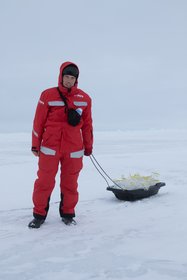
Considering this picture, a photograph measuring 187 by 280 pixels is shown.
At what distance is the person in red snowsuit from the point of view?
3848 millimetres

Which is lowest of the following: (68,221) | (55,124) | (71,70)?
(68,221)

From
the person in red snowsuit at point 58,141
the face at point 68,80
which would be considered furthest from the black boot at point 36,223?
the face at point 68,80

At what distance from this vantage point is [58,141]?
386cm

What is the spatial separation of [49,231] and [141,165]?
6807mm

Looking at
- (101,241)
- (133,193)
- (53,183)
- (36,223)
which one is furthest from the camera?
(133,193)

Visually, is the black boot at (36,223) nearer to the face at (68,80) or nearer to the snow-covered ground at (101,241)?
the snow-covered ground at (101,241)

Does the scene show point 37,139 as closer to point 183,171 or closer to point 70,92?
point 70,92

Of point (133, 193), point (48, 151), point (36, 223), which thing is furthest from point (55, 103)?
point (133, 193)

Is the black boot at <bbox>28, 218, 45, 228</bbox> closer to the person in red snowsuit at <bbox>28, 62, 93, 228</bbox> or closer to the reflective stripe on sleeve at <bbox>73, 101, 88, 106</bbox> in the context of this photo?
the person in red snowsuit at <bbox>28, 62, 93, 228</bbox>

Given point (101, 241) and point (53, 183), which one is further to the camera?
point (53, 183)

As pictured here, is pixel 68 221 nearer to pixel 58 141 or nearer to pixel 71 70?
pixel 58 141

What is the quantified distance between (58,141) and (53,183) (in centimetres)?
48

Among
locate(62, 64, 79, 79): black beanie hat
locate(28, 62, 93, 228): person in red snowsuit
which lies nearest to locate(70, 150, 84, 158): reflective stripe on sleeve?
locate(28, 62, 93, 228): person in red snowsuit

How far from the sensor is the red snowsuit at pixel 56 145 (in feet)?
12.6
